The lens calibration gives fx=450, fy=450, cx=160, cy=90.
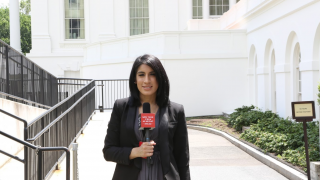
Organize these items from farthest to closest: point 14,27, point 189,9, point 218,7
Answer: point 14,27
point 189,9
point 218,7

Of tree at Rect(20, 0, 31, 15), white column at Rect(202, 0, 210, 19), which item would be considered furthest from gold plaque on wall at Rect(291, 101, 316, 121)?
tree at Rect(20, 0, 31, 15)

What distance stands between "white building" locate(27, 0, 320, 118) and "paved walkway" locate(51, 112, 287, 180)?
3328 mm

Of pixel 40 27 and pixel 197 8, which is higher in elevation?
pixel 197 8

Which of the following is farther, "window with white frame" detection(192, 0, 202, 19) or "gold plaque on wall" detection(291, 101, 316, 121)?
"window with white frame" detection(192, 0, 202, 19)

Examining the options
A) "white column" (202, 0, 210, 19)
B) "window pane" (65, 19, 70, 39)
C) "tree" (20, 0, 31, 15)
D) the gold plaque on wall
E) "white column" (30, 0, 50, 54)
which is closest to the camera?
the gold plaque on wall

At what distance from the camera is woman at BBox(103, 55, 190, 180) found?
3324mm

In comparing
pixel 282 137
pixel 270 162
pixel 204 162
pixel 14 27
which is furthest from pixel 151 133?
pixel 14 27

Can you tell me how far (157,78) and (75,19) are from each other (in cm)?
2974

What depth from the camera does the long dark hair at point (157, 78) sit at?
338 centimetres

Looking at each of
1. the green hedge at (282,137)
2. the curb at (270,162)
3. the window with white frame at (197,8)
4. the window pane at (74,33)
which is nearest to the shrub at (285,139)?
the green hedge at (282,137)

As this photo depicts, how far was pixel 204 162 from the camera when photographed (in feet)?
36.7

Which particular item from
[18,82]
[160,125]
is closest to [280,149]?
[18,82]

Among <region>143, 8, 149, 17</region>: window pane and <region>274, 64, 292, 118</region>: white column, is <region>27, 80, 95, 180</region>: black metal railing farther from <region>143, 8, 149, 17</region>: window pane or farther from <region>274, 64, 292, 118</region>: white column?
<region>143, 8, 149, 17</region>: window pane

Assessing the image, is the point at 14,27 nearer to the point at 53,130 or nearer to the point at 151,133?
the point at 53,130
